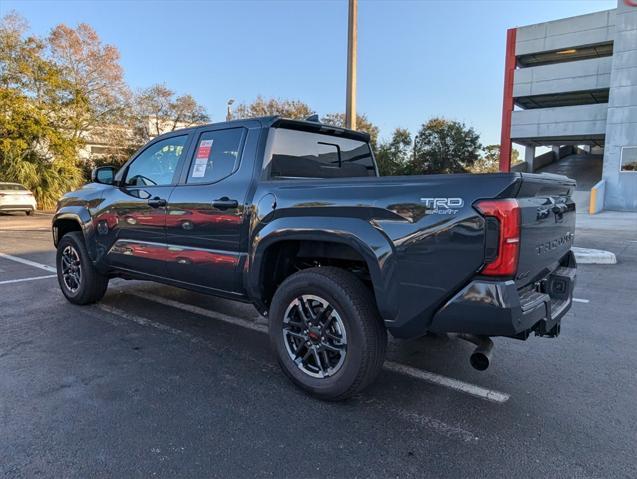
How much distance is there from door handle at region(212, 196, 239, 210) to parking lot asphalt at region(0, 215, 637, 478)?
124cm

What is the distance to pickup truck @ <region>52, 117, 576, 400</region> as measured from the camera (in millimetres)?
2479

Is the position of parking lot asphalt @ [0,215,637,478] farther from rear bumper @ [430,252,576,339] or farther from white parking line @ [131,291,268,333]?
rear bumper @ [430,252,576,339]

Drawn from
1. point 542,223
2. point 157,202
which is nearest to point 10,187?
point 157,202

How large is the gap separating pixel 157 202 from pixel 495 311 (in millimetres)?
3087

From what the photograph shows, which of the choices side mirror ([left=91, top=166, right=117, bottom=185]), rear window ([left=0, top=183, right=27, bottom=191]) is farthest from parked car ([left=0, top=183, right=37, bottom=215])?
side mirror ([left=91, top=166, right=117, bottom=185])

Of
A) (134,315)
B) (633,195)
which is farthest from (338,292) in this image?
(633,195)

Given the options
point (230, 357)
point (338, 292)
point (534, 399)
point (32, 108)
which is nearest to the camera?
point (338, 292)

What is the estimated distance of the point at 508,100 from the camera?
31.9 meters

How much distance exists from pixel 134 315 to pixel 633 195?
26257mm

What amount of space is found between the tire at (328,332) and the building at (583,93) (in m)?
22.9

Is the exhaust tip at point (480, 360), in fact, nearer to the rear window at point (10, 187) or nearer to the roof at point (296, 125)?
the roof at point (296, 125)

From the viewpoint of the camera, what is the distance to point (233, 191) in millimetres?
3594

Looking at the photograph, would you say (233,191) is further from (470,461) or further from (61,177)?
(61,177)

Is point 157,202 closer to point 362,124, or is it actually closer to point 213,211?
point 213,211
